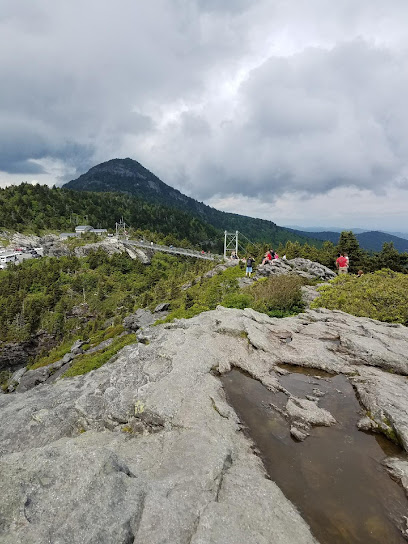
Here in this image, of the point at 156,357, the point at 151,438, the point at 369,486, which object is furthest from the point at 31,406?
the point at 369,486

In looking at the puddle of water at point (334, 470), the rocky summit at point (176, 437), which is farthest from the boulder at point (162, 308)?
the puddle of water at point (334, 470)

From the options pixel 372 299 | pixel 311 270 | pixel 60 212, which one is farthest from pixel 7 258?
pixel 372 299

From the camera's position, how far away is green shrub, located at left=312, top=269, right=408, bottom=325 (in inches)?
838

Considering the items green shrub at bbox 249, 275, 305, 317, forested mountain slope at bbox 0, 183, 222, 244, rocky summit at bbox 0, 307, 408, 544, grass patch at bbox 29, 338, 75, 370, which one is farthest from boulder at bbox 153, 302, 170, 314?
forested mountain slope at bbox 0, 183, 222, 244

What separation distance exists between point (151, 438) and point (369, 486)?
6.18m

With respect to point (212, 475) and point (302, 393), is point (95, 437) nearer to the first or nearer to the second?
point (212, 475)

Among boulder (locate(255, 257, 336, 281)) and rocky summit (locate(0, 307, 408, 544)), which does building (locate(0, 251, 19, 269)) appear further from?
rocky summit (locate(0, 307, 408, 544))

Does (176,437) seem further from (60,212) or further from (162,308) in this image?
(60,212)

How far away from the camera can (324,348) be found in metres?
15.5

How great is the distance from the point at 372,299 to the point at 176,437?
2018 centimetres

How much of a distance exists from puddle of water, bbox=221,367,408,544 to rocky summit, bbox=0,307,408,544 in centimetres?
46

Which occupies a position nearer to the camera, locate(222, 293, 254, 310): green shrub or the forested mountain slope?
locate(222, 293, 254, 310): green shrub

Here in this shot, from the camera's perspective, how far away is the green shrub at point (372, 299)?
21.3 m

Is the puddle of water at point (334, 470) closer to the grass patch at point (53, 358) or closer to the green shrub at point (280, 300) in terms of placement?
the green shrub at point (280, 300)
